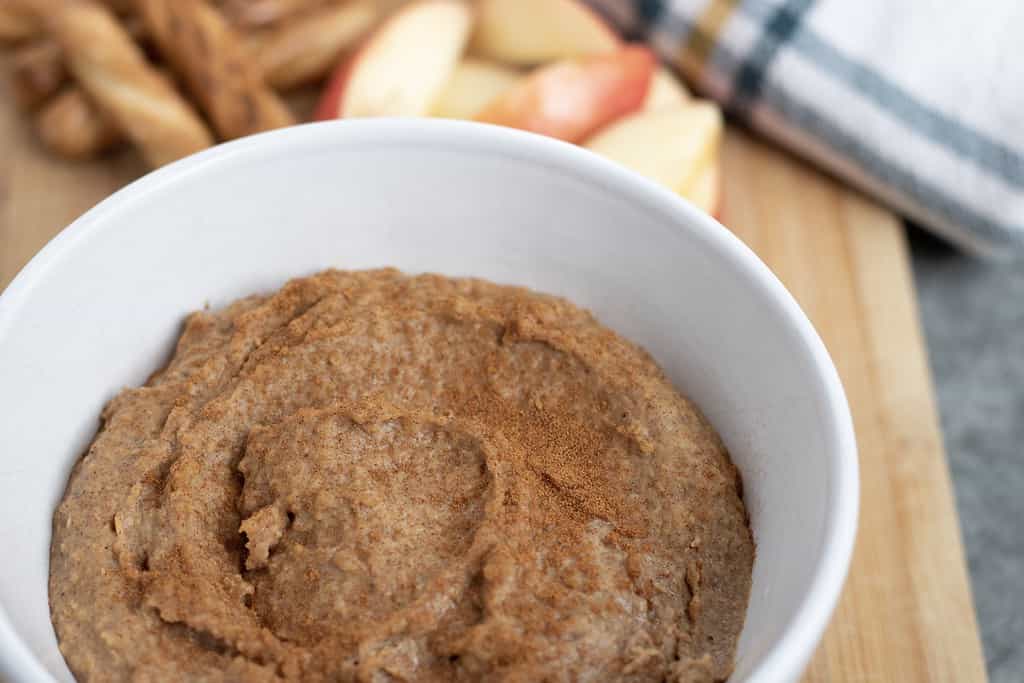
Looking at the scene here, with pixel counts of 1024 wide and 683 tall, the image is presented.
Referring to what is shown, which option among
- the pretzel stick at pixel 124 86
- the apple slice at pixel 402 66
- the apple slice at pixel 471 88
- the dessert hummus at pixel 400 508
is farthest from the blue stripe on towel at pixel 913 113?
the pretzel stick at pixel 124 86

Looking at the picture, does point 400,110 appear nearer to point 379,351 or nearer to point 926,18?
point 379,351

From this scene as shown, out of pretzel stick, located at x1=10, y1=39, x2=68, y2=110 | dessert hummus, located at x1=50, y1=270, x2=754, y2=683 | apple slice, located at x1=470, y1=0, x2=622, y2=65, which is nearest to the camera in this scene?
dessert hummus, located at x1=50, y1=270, x2=754, y2=683

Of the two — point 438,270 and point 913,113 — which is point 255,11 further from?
point 913,113

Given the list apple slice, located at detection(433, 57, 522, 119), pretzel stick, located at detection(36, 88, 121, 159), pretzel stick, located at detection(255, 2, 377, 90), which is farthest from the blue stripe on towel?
pretzel stick, located at detection(36, 88, 121, 159)

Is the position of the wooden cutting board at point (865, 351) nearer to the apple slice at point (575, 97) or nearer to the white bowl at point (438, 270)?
the apple slice at point (575, 97)

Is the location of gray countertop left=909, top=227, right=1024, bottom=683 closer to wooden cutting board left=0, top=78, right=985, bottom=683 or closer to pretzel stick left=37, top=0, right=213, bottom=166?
wooden cutting board left=0, top=78, right=985, bottom=683

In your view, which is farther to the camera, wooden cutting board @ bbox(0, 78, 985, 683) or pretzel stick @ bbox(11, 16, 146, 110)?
pretzel stick @ bbox(11, 16, 146, 110)

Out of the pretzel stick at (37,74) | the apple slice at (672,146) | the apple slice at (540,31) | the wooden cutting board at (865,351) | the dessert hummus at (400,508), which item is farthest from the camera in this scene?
the apple slice at (540,31)
